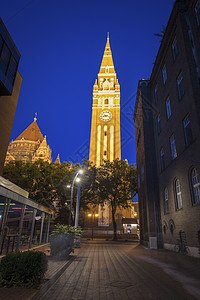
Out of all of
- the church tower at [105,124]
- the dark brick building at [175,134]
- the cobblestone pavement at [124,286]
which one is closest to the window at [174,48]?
the dark brick building at [175,134]

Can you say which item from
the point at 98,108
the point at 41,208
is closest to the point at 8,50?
the point at 41,208

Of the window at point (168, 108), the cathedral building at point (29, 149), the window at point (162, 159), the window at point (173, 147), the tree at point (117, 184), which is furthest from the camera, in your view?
the cathedral building at point (29, 149)

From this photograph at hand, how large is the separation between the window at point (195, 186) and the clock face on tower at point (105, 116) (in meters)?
53.8

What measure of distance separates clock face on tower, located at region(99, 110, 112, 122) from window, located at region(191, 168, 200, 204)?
53827 millimetres

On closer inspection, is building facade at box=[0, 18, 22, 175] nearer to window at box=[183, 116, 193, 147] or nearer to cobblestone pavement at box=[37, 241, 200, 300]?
window at box=[183, 116, 193, 147]

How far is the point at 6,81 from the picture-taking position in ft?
73.1

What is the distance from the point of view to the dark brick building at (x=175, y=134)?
13.9m

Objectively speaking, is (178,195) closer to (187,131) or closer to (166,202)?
(166,202)

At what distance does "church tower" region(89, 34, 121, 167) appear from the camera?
6184 centimetres

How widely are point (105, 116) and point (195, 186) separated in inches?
2175

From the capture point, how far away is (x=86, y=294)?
5309 mm

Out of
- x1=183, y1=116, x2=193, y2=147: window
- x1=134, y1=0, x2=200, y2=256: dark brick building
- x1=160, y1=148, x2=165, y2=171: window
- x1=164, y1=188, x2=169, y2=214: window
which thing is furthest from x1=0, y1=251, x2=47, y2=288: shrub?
x1=160, y1=148, x2=165, y2=171: window

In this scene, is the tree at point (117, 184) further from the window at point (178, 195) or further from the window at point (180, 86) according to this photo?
the window at point (180, 86)

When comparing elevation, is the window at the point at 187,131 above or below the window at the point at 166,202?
above
